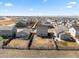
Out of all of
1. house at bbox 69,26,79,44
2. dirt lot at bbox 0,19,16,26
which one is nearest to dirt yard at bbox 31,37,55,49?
house at bbox 69,26,79,44

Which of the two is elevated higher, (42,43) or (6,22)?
(6,22)

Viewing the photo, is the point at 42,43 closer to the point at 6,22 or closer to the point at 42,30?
the point at 42,30

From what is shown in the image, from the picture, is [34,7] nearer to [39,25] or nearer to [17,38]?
[39,25]

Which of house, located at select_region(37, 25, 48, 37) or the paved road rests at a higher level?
house, located at select_region(37, 25, 48, 37)

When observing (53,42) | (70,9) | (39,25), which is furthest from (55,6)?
(53,42)

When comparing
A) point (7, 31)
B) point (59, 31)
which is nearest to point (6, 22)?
point (7, 31)

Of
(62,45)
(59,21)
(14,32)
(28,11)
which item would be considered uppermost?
(28,11)

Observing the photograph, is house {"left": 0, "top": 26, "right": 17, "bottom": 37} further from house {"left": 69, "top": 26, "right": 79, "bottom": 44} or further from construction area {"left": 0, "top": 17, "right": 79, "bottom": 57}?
house {"left": 69, "top": 26, "right": 79, "bottom": 44}

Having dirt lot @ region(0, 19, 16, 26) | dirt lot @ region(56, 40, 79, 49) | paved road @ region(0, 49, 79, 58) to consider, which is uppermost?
dirt lot @ region(0, 19, 16, 26)
